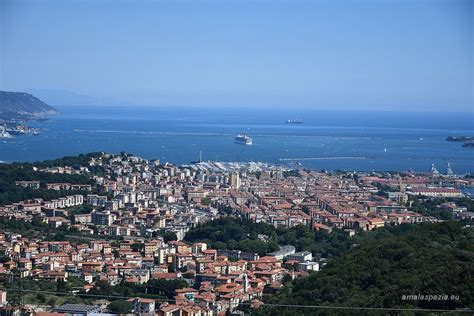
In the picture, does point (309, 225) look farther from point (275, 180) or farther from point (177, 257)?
point (275, 180)

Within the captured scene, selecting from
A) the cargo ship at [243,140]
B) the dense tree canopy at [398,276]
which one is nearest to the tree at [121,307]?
the dense tree canopy at [398,276]

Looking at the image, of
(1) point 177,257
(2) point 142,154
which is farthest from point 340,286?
(2) point 142,154

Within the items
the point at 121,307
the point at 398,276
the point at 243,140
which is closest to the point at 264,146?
the point at 243,140

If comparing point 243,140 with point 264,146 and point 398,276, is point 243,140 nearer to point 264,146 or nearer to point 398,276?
point 264,146

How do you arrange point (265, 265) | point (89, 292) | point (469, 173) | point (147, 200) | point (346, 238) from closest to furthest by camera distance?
point (89, 292)
point (265, 265)
point (346, 238)
point (147, 200)
point (469, 173)

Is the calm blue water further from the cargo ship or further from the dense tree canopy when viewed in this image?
the dense tree canopy

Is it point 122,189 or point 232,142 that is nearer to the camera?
point 122,189

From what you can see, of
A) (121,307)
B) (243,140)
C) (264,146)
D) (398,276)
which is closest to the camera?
(398,276)
